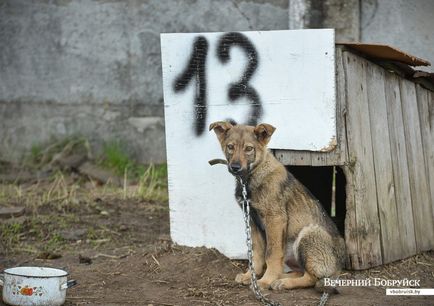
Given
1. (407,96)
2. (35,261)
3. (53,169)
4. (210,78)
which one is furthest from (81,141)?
(407,96)

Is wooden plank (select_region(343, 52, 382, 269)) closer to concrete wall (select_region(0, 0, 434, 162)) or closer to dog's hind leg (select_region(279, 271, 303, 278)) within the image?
dog's hind leg (select_region(279, 271, 303, 278))

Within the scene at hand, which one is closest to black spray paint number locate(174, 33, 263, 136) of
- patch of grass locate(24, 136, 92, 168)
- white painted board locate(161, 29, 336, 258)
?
white painted board locate(161, 29, 336, 258)

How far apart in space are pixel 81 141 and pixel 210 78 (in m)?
3.98

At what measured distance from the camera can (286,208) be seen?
6.38 m

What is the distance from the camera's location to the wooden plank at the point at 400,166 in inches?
282

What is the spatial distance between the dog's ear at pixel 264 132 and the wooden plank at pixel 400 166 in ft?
4.65

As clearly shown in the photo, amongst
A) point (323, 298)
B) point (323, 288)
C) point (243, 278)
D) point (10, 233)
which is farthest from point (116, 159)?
point (323, 298)

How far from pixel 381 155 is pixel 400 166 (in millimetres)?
366

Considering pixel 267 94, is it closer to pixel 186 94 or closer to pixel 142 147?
pixel 186 94

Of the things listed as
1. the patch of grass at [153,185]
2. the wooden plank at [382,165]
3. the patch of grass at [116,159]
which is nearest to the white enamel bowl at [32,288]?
the wooden plank at [382,165]

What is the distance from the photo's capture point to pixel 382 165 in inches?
275

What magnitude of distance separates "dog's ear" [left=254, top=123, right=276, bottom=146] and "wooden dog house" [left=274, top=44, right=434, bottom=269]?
512 mm

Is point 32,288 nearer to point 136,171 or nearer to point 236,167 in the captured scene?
point 236,167

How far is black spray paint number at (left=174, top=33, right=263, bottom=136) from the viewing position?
6.89 meters
